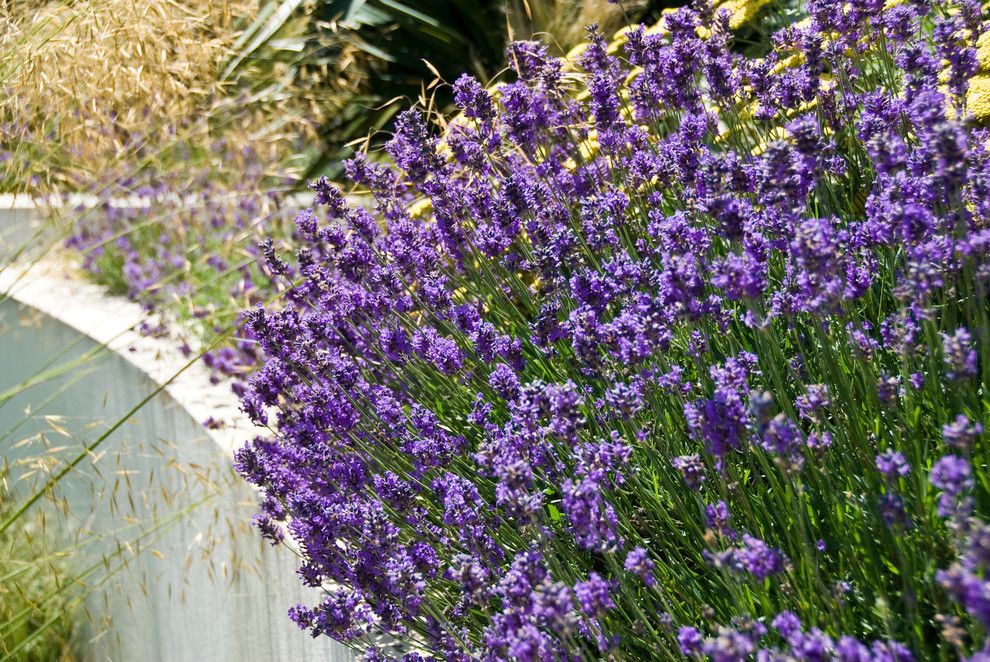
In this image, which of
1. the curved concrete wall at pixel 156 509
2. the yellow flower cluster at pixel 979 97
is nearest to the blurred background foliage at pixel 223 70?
the curved concrete wall at pixel 156 509

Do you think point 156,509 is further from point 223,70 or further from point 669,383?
point 223,70

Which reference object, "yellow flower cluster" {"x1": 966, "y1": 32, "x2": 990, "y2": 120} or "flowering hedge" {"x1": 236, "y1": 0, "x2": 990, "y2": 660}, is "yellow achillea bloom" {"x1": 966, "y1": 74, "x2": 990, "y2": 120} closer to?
"yellow flower cluster" {"x1": 966, "y1": 32, "x2": 990, "y2": 120}

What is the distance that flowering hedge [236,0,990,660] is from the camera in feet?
5.80

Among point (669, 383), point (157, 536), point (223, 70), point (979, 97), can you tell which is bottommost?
point (669, 383)

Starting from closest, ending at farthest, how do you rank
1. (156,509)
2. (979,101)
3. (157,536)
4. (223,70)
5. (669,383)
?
1. (669,383)
2. (979,101)
3. (157,536)
4. (156,509)
5. (223,70)

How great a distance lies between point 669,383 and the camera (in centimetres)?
207

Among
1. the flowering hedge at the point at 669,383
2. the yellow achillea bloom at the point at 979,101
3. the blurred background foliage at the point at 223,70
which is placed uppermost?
the blurred background foliage at the point at 223,70

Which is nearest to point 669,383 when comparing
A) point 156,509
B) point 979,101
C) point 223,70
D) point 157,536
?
point 979,101

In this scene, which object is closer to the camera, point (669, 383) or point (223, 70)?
point (669, 383)

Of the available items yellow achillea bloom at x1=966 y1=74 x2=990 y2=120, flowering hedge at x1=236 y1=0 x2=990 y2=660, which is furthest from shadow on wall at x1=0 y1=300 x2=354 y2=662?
yellow achillea bloom at x1=966 y1=74 x2=990 y2=120

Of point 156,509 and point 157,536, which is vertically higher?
point 156,509

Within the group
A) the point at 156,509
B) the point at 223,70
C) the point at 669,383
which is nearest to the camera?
the point at 669,383

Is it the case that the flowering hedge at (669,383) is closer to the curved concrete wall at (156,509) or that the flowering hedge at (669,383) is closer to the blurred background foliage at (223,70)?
the curved concrete wall at (156,509)

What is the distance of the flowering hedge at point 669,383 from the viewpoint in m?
1.77
